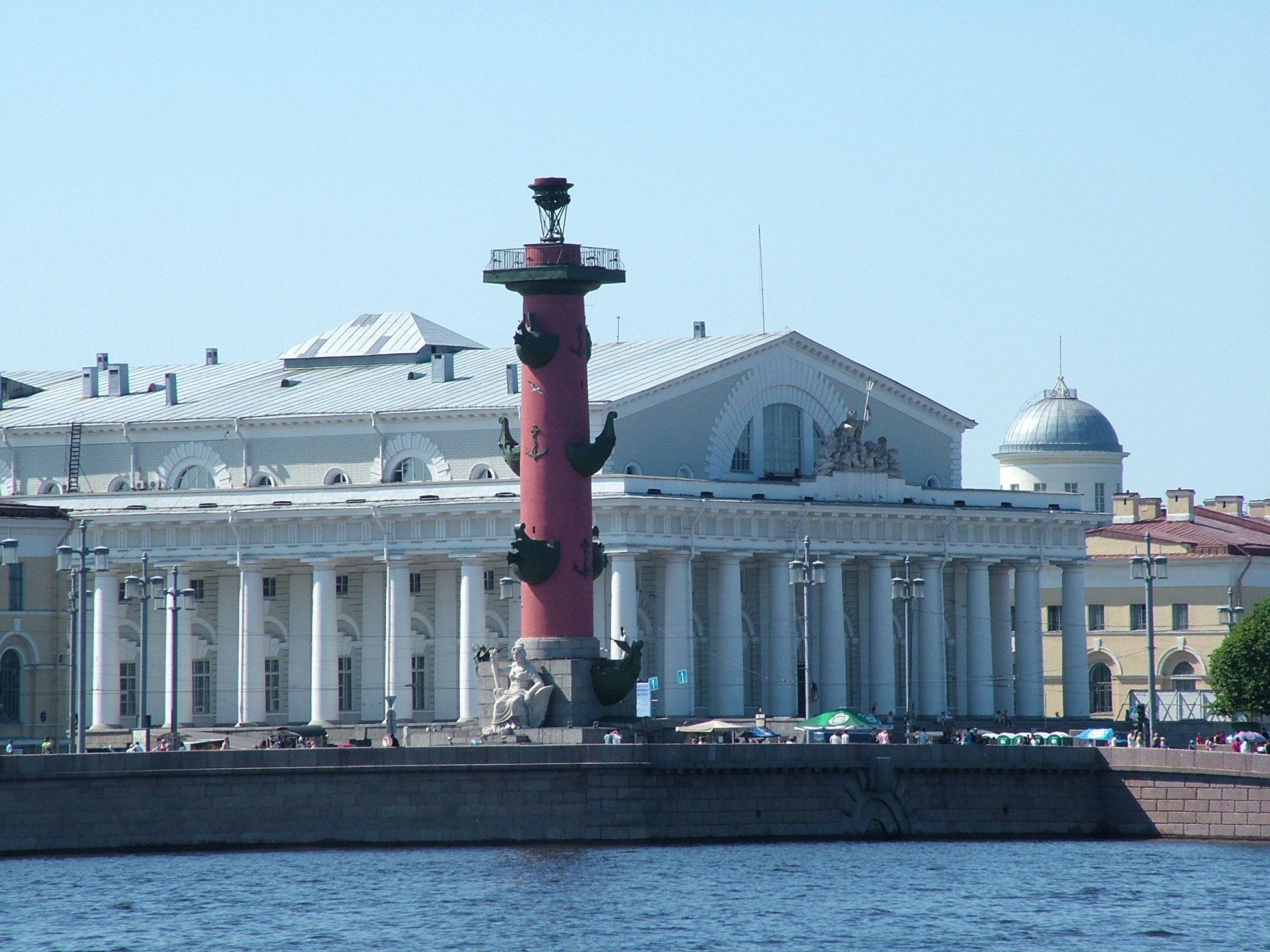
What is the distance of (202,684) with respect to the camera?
3696 inches

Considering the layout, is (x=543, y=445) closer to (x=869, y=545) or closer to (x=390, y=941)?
(x=390, y=941)

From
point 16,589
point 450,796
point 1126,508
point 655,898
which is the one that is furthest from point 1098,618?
point 655,898

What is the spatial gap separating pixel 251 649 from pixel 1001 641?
971 inches

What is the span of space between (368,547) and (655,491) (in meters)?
8.64

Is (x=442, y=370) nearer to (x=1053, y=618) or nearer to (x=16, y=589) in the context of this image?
(x=16, y=589)

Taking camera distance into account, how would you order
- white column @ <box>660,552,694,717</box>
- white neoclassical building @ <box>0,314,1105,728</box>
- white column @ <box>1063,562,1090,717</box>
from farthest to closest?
white column @ <box>1063,562,1090,717</box>, white neoclassical building @ <box>0,314,1105,728</box>, white column @ <box>660,552,694,717</box>

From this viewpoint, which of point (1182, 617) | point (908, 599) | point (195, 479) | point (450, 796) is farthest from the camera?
point (1182, 617)

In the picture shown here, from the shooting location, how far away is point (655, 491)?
287 feet

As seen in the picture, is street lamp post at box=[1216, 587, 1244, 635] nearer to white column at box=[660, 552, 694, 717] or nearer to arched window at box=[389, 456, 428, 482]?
white column at box=[660, 552, 694, 717]

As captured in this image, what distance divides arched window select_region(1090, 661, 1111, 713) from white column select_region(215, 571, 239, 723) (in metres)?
35.7

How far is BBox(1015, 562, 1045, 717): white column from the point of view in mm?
99438

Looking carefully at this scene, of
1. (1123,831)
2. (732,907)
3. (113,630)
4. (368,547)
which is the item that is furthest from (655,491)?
Result: (732,907)

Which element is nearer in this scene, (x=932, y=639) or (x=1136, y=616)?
(x=932, y=639)

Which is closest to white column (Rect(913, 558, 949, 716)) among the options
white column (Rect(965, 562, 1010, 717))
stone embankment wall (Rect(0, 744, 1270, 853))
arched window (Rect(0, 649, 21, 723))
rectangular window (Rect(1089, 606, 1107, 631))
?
white column (Rect(965, 562, 1010, 717))
